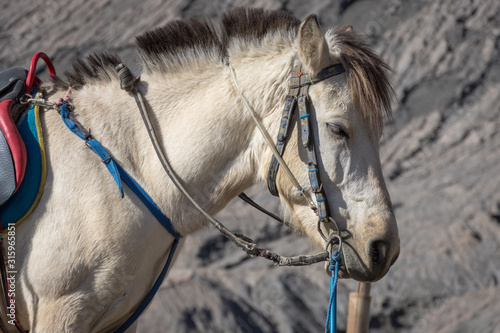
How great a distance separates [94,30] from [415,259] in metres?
5.34

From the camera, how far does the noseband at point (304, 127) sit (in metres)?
1.87

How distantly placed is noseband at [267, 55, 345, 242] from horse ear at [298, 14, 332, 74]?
0.03 m

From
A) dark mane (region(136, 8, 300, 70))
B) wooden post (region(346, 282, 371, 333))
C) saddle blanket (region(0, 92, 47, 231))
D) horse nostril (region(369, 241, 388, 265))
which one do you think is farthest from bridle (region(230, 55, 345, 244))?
wooden post (region(346, 282, 371, 333))

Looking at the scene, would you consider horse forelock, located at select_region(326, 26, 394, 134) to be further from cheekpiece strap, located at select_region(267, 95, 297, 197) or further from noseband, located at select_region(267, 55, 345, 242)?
cheekpiece strap, located at select_region(267, 95, 297, 197)

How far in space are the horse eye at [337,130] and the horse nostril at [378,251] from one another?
444mm

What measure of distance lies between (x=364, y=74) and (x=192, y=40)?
79 centimetres

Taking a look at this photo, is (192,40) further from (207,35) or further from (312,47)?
(312,47)

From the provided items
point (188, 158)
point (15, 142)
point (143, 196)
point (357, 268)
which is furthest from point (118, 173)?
point (357, 268)

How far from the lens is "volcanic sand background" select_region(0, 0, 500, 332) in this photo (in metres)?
5.13

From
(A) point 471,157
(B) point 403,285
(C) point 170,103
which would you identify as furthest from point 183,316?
(A) point 471,157

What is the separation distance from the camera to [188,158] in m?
1.97

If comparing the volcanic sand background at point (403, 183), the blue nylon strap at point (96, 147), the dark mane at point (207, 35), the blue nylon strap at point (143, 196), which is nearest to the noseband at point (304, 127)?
the dark mane at point (207, 35)

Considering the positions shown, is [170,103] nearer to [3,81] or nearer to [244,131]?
[244,131]

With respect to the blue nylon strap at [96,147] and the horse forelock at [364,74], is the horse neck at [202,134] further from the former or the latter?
the horse forelock at [364,74]
